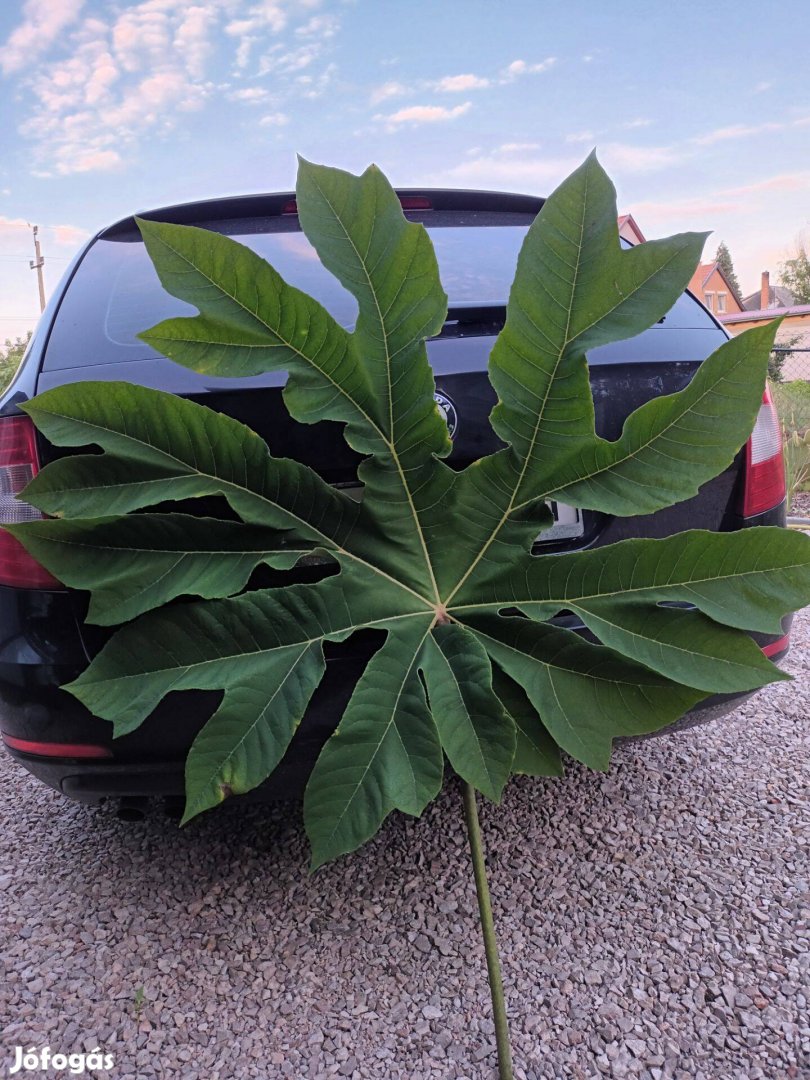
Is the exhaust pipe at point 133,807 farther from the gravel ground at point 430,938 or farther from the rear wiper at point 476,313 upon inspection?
the rear wiper at point 476,313

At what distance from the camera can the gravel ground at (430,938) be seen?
1502mm

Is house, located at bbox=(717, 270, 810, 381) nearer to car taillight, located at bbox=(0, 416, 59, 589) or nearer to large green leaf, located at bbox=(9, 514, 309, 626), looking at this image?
large green leaf, located at bbox=(9, 514, 309, 626)

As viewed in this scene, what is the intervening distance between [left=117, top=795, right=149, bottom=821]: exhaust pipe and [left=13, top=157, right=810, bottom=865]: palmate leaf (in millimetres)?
568

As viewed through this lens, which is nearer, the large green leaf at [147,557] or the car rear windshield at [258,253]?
the large green leaf at [147,557]

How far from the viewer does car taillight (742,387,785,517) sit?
187cm

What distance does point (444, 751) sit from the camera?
49.8 inches

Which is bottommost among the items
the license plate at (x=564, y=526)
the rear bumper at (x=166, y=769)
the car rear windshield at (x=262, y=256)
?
the rear bumper at (x=166, y=769)

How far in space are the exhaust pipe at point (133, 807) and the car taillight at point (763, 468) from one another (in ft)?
5.21

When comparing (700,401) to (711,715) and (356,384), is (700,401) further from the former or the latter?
(711,715)

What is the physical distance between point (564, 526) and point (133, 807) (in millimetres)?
1194

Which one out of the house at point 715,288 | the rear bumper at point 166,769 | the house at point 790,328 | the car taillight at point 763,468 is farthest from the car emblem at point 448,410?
the house at point 715,288

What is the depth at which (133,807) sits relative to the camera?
1.78 meters

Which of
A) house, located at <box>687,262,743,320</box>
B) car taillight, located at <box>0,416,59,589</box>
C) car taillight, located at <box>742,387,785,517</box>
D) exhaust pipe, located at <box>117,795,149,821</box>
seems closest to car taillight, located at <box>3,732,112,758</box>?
exhaust pipe, located at <box>117,795,149,821</box>

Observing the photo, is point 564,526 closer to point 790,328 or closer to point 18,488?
point 18,488
